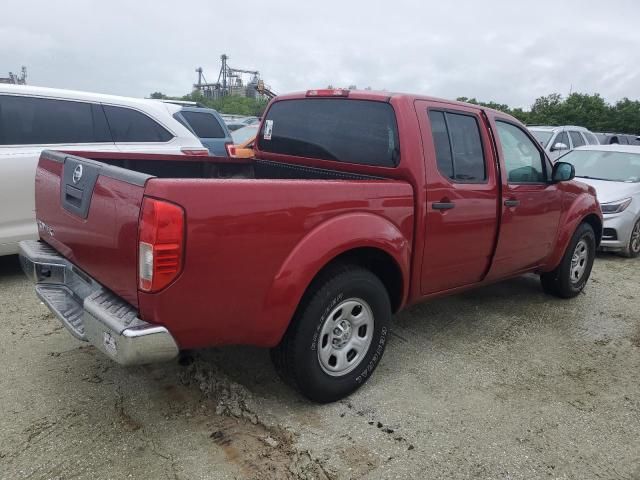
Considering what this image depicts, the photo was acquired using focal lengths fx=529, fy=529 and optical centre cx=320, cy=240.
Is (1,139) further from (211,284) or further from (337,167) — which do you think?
(211,284)

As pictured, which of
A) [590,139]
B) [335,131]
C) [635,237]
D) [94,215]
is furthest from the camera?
[590,139]

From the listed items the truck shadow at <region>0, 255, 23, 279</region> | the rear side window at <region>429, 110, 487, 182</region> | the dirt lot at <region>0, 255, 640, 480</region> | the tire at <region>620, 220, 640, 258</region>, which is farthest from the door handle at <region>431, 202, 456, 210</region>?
the tire at <region>620, 220, 640, 258</region>

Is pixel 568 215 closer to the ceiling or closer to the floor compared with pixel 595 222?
closer to the ceiling

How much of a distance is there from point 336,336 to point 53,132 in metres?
3.72

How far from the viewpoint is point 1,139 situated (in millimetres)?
4816

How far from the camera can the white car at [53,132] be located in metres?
4.81

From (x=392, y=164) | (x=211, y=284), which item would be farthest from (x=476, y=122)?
(x=211, y=284)

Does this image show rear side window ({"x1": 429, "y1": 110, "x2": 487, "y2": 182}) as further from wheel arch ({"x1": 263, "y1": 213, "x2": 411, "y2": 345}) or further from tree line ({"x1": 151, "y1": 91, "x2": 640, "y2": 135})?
tree line ({"x1": 151, "y1": 91, "x2": 640, "y2": 135})

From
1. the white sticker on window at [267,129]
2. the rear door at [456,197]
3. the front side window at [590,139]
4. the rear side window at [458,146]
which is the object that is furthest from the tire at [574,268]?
the front side window at [590,139]

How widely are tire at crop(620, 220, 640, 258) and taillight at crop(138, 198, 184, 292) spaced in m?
6.81

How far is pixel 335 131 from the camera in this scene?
3.75 metres

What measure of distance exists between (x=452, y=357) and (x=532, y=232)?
4.41 ft

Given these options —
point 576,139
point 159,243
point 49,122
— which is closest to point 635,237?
point 576,139

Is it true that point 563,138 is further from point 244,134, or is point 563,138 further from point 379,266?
point 379,266
